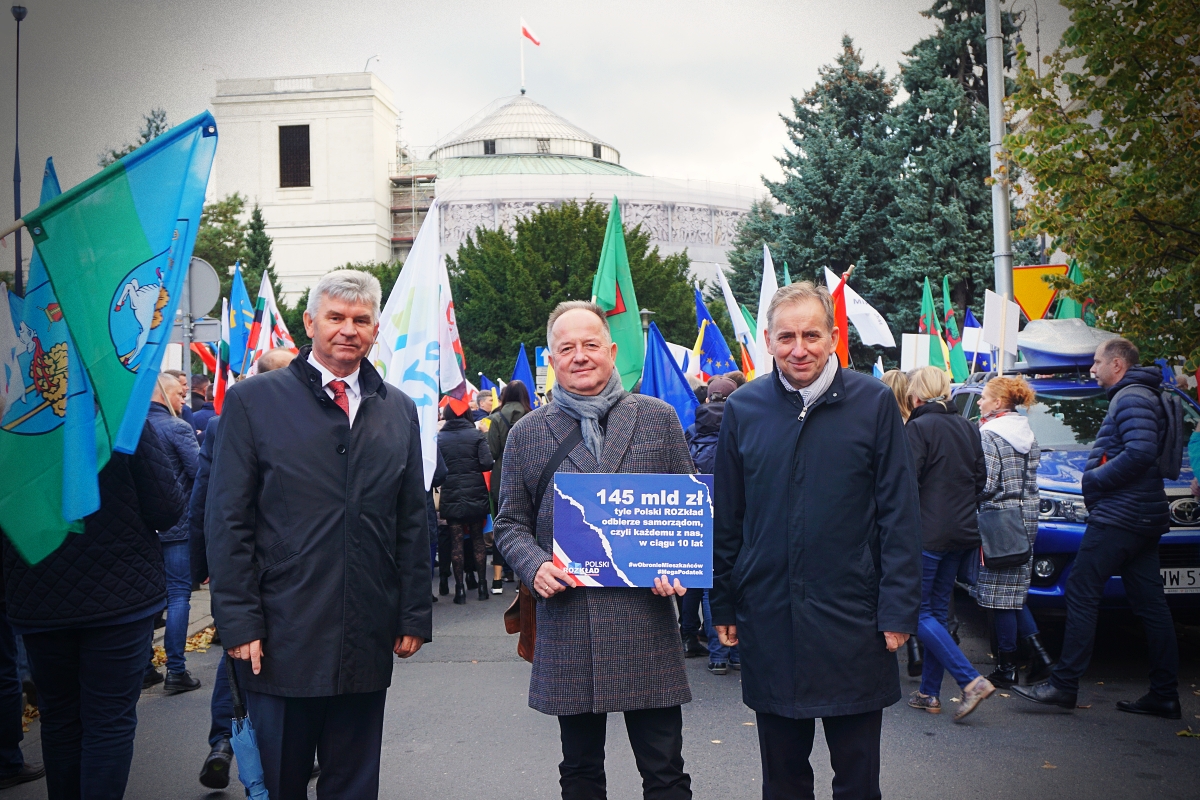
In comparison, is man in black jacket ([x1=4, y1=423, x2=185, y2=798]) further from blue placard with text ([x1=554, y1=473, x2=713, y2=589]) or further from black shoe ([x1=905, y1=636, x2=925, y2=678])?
black shoe ([x1=905, y1=636, x2=925, y2=678])

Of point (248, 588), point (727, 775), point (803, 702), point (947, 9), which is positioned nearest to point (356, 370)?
point (248, 588)

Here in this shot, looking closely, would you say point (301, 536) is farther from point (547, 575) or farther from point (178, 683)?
point (178, 683)

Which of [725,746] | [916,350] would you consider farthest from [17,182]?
[916,350]

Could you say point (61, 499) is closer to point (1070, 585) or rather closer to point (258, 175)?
point (1070, 585)

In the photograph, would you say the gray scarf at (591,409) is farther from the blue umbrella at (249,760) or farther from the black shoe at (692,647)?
the black shoe at (692,647)

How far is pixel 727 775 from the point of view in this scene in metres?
4.93

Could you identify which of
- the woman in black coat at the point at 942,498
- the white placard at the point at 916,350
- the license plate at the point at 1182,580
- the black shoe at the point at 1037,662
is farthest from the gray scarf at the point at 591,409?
the white placard at the point at 916,350

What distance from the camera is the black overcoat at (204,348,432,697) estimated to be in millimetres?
3340

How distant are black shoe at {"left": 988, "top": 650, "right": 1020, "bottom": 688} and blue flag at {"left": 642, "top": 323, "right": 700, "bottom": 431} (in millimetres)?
3267

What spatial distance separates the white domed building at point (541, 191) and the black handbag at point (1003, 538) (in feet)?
206

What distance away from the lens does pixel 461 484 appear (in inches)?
398

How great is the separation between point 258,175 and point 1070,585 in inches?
3074

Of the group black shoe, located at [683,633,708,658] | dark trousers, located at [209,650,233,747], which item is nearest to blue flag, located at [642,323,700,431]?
black shoe, located at [683,633,708,658]

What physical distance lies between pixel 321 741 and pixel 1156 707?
4.45 metres
